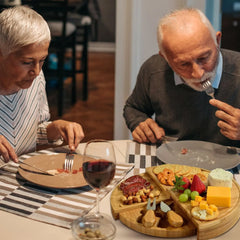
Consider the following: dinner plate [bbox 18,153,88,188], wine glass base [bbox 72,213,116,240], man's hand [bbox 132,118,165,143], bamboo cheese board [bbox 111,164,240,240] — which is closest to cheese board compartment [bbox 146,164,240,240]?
bamboo cheese board [bbox 111,164,240,240]

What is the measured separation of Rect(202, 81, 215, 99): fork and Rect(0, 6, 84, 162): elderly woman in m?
0.52

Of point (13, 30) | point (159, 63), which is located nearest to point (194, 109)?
point (159, 63)

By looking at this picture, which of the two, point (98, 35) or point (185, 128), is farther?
point (98, 35)

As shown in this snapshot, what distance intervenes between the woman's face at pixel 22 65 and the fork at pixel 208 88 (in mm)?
627

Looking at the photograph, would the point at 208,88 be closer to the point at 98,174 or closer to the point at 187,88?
the point at 187,88

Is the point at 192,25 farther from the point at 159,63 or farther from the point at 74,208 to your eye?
the point at 74,208

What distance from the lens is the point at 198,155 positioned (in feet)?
5.48

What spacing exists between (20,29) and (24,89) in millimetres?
345

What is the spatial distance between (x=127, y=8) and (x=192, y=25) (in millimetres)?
1526

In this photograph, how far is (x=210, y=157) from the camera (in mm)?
1646

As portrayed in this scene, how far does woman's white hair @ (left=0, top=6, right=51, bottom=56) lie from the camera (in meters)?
1.56

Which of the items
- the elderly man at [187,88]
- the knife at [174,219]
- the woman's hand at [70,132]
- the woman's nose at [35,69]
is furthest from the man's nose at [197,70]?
the knife at [174,219]

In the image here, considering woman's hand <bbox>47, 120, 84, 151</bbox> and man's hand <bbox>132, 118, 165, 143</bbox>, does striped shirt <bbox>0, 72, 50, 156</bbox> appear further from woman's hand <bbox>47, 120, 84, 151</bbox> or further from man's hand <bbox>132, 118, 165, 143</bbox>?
man's hand <bbox>132, 118, 165, 143</bbox>

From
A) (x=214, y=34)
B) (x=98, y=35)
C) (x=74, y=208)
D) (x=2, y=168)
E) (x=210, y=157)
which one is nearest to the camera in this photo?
(x=74, y=208)
